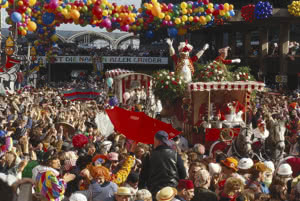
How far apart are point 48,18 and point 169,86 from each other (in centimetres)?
764

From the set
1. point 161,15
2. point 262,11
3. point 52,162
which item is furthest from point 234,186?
point 262,11

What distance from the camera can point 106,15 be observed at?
2167cm

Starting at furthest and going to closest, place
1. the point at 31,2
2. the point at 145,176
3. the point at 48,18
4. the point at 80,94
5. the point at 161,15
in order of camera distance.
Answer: the point at 161,15
the point at 48,18
the point at 80,94
the point at 31,2
the point at 145,176

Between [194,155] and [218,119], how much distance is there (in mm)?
5914

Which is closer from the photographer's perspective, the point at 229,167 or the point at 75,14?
the point at 229,167

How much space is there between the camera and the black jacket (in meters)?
6.95

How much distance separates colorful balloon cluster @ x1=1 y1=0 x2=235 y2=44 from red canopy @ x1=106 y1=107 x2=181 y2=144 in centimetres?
1132

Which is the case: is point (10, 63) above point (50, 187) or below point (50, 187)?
above

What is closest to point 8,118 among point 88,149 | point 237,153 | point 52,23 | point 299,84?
point 88,149

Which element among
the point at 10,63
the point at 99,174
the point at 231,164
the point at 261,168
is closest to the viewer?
the point at 99,174

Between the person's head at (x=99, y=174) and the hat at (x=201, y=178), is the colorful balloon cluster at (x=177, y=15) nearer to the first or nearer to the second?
the hat at (x=201, y=178)

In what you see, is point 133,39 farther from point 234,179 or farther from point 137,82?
point 234,179

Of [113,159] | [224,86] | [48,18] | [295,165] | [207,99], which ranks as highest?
[48,18]

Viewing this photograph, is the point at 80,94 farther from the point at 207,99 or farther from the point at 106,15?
the point at 207,99
